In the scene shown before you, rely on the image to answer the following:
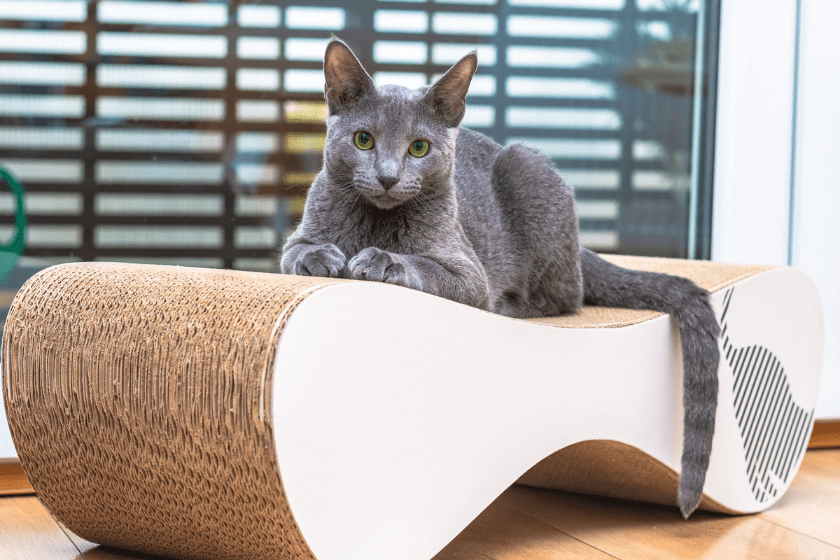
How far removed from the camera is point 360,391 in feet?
3.10

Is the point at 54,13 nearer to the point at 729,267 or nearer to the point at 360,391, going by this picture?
the point at 360,391

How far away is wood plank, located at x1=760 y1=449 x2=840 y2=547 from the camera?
4.66 feet

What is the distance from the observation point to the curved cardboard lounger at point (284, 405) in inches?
35.1

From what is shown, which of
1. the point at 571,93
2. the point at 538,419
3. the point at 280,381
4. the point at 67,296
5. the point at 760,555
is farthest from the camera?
the point at 571,93

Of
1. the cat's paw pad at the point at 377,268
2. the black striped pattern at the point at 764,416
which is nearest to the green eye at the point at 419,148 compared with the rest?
the cat's paw pad at the point at 377,268

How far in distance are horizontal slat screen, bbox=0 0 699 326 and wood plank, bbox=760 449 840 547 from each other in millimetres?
839

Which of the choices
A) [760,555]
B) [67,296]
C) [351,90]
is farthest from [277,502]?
[760,555]

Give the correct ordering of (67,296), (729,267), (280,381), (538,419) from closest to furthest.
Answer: (280,381)
(67,296)
(538,419)
(729,267)

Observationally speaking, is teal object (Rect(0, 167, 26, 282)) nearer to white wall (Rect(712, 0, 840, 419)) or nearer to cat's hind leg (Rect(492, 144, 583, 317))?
→ cat's hind leg (Rect(492, 144, 583, 317))

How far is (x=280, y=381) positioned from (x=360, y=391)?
0.12 m

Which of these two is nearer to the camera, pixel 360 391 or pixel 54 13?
pixel 360 391

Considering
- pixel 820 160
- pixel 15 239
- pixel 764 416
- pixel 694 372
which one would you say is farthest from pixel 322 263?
pixel 820 160

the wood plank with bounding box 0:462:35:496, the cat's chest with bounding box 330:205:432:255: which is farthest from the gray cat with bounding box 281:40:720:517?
the wood plank with bounding box 0:462:35:496

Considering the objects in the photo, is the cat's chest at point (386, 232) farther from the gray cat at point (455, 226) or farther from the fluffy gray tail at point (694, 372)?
the fluffy gray tail at point (694, 372)
